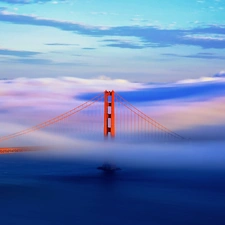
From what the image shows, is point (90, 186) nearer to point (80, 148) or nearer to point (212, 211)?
point (80, 148)

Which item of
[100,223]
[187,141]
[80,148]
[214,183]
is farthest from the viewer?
[187,141]

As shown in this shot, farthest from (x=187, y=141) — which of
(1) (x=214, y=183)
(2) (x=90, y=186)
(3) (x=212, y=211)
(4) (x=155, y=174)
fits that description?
(3) (x=212, y=211)

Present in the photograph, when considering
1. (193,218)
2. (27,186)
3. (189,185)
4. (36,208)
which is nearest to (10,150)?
(27,186)

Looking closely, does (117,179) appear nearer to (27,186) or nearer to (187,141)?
(27,186)

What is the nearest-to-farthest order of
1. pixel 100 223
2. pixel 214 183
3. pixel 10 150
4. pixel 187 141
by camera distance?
1. pixel 100 223
2. pixel 10 150
3. pixel 214 183
4. pixel 187 141

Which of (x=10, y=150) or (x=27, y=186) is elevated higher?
(x=10, y=150)

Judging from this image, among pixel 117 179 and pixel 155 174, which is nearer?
pixel 117 179
